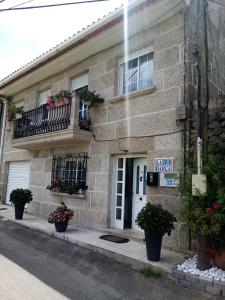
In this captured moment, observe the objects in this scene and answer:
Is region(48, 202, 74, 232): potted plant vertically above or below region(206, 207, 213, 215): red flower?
below

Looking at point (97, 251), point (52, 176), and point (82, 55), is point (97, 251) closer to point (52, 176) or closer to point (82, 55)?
point (52, 176)

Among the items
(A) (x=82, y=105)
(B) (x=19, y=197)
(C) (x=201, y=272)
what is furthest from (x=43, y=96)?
(C) (x=201, y=272)

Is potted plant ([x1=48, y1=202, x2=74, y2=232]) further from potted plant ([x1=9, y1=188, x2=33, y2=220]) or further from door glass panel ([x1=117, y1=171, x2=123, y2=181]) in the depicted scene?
potted plant ([x1=9, y1=188, x2=33, y2=220])

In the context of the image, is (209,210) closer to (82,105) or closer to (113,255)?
(113,255)

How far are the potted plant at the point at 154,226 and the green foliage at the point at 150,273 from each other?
0.32 metres

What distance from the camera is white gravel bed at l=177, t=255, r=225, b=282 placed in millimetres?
4757

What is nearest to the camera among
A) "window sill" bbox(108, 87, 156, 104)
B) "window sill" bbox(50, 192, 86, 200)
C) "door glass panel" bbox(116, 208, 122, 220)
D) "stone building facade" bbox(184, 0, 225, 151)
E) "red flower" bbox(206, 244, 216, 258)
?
"red flower" bbox(206, 244, 216, 258)

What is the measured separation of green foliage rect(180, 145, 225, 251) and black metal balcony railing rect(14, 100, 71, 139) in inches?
194

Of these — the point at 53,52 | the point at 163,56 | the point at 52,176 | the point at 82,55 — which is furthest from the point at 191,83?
the point at 52,176

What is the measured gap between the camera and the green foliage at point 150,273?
16.9ft

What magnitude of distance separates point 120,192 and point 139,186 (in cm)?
59

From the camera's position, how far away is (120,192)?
831 cm

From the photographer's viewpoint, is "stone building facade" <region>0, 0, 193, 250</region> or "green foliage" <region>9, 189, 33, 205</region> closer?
"stone building facade" <region>0, 0, 193, 250</region>

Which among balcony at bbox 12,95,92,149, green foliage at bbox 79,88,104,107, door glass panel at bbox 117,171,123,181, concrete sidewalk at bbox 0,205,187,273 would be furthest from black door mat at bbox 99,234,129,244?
green foliage at bbox 79,88,104,107
